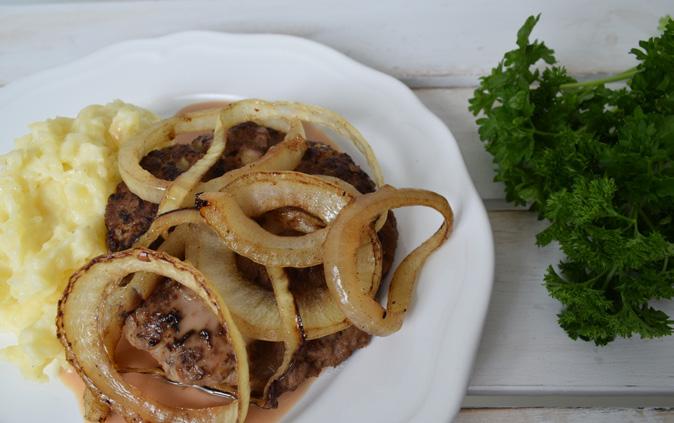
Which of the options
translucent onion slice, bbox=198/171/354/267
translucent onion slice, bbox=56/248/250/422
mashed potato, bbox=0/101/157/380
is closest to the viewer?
translucent onion slice, bbox=56/248/250/422

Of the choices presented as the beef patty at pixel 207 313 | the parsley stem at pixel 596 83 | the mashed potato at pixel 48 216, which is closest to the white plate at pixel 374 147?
the beef patty at pixel 207 313

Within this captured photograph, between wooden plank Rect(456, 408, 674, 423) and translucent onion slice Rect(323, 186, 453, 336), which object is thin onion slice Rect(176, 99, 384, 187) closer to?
translucent onion slice Rect(323, 186, 453, 336)

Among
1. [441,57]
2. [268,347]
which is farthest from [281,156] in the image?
[441,57]

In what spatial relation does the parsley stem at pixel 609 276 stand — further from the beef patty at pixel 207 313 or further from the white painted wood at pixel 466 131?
the beef patty at pixel 207 313

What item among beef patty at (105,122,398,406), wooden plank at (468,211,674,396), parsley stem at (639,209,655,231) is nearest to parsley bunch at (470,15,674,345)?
parsley stem at (639,209,655,231)

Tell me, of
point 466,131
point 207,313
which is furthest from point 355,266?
point 466,131

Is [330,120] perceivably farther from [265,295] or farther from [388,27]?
[388,27]
